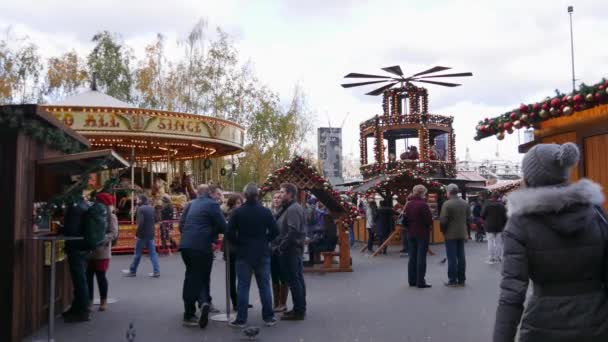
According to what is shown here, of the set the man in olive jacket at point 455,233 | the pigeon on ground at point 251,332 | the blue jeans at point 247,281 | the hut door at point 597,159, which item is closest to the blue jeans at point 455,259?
the man in olive jacket at point 455,233

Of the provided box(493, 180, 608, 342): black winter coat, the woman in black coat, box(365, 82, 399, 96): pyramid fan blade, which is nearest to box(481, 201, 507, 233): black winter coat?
the woman in black coat

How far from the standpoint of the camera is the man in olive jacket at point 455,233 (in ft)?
32.5

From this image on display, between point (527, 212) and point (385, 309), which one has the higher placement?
point (527, 212)

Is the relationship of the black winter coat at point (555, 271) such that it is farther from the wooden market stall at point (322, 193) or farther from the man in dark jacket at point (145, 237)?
the man in dark jacket at point (145, 237)

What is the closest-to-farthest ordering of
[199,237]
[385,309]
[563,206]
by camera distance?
[563,206]
[199,237]
[385,309]

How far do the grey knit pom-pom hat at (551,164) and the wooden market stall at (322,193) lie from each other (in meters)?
9.47

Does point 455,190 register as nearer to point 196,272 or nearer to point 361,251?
point 196,272

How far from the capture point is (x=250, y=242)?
22.8 feet

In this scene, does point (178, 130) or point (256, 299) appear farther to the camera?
point (178, 130)

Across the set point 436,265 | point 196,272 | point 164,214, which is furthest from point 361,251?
point 196,272

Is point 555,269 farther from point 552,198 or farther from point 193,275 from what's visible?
point 193,275

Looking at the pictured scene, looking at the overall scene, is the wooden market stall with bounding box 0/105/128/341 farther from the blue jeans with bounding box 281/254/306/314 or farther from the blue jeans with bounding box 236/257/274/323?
the blue jeans with bounding box 281/254/306/314

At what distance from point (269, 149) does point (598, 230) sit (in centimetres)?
3676

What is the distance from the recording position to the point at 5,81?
113ft
